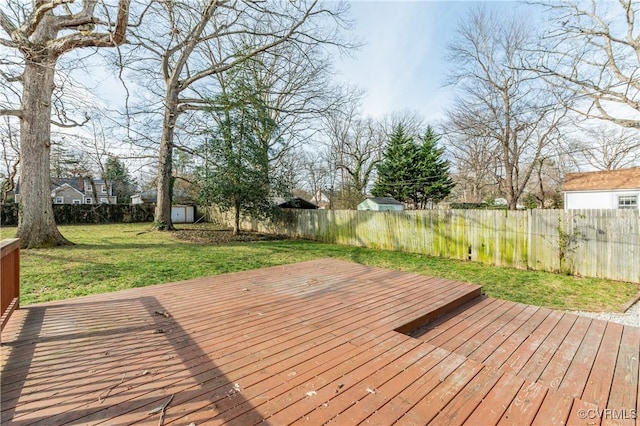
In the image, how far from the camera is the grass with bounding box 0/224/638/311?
4395 millimetres

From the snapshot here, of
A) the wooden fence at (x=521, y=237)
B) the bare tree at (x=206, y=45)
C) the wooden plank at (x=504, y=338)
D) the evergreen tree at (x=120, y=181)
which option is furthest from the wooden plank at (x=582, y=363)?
the evergreen tree at (x=120, y=181)

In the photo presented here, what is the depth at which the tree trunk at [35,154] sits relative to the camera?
7238 millimetres

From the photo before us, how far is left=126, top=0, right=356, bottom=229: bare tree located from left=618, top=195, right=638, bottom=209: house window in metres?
15.3

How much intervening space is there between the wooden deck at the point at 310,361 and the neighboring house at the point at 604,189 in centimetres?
1551

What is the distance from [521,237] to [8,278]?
838cm

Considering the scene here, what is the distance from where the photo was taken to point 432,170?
72.1 ft

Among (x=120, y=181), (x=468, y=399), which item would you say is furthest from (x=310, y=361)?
(x=120, y=181)

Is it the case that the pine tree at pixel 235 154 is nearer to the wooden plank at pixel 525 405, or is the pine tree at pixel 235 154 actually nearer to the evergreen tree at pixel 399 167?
the wooden plank at pixel 525 405

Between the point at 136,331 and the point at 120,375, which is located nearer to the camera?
the point at 120,375

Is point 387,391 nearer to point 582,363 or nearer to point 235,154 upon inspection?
point 582,363

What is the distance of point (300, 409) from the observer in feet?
5.22

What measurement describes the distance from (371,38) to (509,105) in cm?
738

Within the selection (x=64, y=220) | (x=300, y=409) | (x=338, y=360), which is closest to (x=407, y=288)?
(x=338, y=360)

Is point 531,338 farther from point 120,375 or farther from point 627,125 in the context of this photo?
point 627,125
